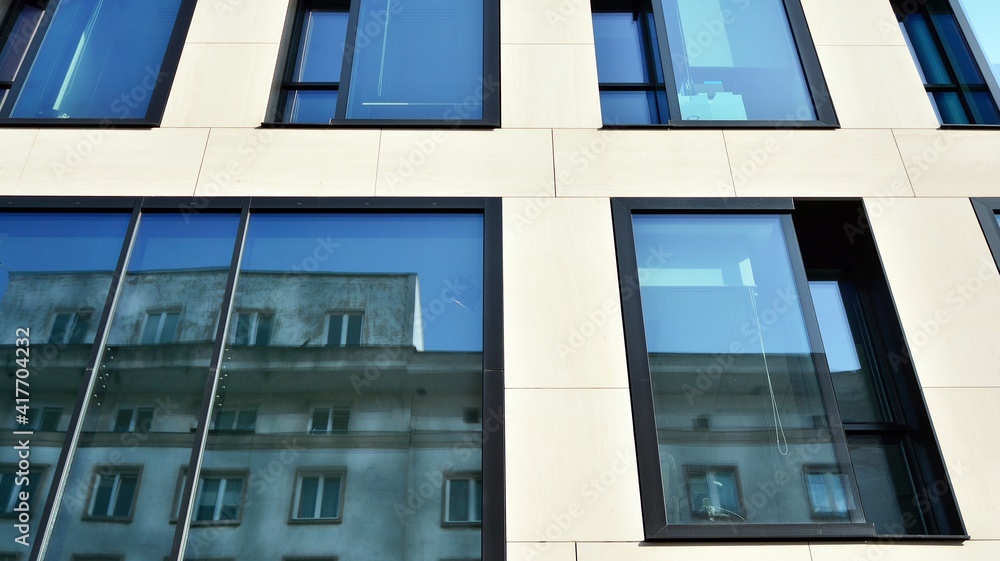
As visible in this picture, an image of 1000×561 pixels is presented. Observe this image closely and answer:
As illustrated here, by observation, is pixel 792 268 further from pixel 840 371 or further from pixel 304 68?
pixel 304 68

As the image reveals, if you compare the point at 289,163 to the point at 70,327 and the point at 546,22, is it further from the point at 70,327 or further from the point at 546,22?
the point at 546,22

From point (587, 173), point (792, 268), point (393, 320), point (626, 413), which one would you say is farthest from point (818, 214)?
point (393, 320)

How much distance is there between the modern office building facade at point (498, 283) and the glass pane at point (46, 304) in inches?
1.2

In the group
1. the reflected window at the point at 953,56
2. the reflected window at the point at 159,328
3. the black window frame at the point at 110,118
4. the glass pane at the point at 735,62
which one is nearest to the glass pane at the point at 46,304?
the reflected window at the point at 159,328

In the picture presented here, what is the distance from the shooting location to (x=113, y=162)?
811 cm

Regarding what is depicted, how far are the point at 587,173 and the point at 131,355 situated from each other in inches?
189

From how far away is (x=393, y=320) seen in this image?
7215 millimetres

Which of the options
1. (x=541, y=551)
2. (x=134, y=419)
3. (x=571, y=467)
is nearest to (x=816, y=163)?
(x=571, y=467)

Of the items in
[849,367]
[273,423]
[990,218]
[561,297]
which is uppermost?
[990,218]

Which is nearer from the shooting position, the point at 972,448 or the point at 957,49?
the point at 972,448

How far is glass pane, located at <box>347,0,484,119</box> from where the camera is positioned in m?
8.75

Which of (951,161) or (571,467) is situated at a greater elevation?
(951,161)

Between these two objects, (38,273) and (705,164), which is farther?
(705,164)

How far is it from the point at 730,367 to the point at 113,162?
21.8ft
